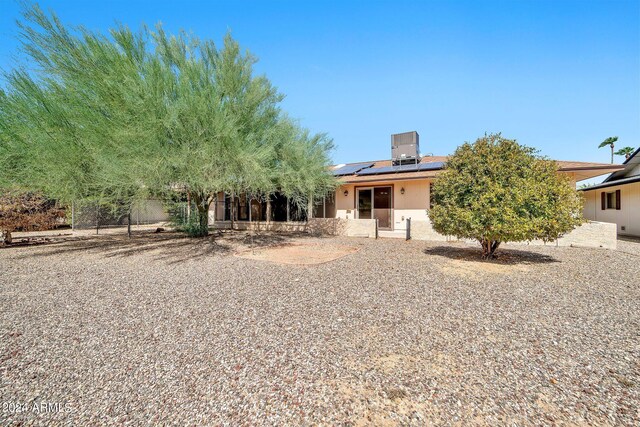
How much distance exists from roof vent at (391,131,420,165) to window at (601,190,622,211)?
34.6 ft

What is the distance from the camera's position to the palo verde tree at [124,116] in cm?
693

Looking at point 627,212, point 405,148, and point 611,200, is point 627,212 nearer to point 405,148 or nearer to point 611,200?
point 611,200

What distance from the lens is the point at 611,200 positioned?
15.4 m

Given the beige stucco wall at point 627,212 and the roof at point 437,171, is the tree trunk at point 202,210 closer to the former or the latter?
the roof at point 437,171

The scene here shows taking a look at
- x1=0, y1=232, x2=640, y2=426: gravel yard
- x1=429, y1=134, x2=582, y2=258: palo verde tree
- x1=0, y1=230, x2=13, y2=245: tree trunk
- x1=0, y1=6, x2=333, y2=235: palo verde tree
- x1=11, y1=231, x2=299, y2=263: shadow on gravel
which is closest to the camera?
x1=0, y1=232, x2=640, y2=426: gravel yard

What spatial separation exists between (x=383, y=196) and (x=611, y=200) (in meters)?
13.2

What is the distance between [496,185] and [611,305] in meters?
3.44

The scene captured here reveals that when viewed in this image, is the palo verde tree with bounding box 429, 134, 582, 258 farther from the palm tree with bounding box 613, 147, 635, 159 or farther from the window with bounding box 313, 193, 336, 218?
the palm tree with bounding box 613, 147, 635, 159

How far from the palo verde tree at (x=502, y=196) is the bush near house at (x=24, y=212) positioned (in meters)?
13.9

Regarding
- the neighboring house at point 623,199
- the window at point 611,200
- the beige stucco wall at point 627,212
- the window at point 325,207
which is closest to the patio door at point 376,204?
the window at point 325,207

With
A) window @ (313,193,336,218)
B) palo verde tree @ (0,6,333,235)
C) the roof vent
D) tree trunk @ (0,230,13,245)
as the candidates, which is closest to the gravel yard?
palo verde tree @ (0,6,333,235)

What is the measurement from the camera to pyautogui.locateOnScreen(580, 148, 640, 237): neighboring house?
13164mm

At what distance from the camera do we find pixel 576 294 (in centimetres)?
489

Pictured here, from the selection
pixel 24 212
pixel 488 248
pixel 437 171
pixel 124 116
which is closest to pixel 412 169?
pixel 437 171
